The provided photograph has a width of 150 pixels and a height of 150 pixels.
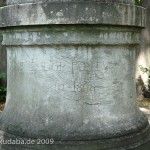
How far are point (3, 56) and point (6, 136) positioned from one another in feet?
19.3

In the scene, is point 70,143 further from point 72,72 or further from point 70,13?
point 70,13

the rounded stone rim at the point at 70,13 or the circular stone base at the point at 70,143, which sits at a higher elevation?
the rounded stone rim at the point at 70,13

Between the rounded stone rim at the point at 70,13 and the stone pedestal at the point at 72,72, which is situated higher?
the rounded stone rim at the point at 70,13

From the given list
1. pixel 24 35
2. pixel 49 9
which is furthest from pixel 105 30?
pixel 24 35

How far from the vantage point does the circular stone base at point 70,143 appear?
9.30 ft

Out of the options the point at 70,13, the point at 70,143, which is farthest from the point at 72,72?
the point at 70,143

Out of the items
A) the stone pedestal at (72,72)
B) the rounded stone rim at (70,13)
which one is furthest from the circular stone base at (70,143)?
the rounded stone rim at (70,13)

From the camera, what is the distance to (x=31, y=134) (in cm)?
296

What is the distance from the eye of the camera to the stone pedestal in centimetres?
284

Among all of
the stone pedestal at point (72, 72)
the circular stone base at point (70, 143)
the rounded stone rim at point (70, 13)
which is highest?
the rounded stone rim at point (70, 13)

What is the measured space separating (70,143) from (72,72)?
66 cm

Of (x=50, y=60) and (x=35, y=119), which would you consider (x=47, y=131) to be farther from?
A: (x=50, y=60)

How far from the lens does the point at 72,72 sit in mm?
2939

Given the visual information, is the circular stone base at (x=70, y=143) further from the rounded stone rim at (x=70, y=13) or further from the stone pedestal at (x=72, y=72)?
the rounded stone rim at (x=70, y=13)
